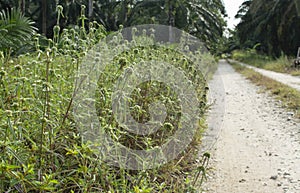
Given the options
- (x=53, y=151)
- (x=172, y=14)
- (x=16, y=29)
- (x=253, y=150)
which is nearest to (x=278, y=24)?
(x=172, y=14)

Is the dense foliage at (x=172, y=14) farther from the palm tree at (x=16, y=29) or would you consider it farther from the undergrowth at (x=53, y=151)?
the undergrowth at (x=53, y=151)

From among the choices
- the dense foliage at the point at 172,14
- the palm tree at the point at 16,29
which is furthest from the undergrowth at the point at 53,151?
the dense foliage at the point at 172,14

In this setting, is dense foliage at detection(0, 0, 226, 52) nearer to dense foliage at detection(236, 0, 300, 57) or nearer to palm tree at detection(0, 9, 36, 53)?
dense foliage at detection(236, 0, 300, 57)

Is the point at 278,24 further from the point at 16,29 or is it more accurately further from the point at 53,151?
the point at 53,151

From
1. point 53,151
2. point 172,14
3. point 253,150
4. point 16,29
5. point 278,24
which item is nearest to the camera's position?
point 53,151

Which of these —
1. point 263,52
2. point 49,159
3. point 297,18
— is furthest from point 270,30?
point 49,159

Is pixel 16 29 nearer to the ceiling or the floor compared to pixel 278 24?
nearer to the floor

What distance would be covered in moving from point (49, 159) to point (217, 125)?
245 cm

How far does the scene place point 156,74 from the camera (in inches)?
93.4

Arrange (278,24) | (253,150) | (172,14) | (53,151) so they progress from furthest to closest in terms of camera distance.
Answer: (278,24)
(172,14)
(253,150)
(53,151)

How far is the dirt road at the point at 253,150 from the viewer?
221 cm

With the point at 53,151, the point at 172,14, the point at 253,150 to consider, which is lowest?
the point at 253,150

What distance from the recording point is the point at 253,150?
289cm

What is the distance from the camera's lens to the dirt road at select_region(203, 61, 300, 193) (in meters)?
2.21
